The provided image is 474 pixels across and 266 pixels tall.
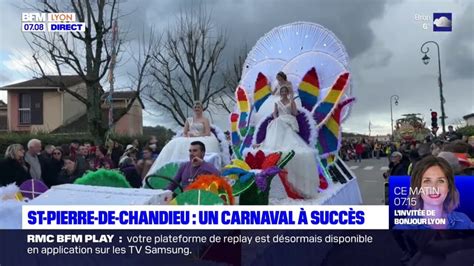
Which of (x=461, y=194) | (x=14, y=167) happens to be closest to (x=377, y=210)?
(x=461, y=194)

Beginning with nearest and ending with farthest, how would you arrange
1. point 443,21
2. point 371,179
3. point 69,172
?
point 443,21, point 69,172, point 371,179

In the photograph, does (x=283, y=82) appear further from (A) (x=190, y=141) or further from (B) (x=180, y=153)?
(B) (x=180, y=153)

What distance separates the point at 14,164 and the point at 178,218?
1590 millimetres

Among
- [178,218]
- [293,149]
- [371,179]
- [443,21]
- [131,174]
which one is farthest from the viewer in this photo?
[371,179]

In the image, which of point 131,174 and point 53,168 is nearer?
point 53,168

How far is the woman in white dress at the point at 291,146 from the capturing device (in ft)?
12.1

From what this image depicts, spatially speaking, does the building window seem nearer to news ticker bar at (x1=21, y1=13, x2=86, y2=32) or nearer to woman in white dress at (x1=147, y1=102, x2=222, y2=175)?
news ticker bar at (x1=21, y1=13, x2=86, y2=32)

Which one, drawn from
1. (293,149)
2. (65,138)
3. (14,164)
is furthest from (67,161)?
(293,149)

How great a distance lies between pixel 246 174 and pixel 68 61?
1.48 m

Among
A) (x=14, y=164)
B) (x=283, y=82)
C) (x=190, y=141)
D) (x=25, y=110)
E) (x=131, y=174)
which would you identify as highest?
(x=283, y=82)

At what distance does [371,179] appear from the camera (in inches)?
168

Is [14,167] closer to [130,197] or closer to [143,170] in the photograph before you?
[143,170]

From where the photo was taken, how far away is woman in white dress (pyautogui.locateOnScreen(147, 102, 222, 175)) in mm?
3908

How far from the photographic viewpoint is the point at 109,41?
343cm
